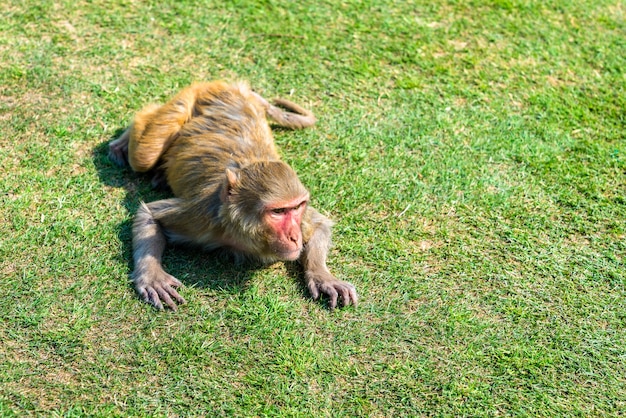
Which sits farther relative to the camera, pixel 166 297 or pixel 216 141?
pixel 216 141

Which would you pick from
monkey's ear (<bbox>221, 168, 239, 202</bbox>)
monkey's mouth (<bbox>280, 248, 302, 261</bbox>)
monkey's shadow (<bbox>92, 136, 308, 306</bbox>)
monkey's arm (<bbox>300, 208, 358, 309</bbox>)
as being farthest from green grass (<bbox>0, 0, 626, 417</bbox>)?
monkey's ear (<bbox>221, 168, 239, 202</bbox>)

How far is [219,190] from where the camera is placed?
5.38m

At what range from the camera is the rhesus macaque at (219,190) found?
5.03 metres

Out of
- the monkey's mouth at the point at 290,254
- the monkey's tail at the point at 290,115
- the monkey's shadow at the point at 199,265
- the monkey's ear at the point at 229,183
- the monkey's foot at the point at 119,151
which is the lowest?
the monkey's shadow at the point at 199,265

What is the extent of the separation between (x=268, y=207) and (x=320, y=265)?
0.72m

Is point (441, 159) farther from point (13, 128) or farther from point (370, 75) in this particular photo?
point (13, 128)

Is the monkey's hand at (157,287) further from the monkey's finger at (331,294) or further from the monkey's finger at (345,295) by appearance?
the monkey's finger at (345,295)

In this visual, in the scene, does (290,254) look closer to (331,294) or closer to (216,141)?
(331,294)

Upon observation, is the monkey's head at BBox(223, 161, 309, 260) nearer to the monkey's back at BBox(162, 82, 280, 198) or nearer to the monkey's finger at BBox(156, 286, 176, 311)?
the monkey's back at BBox(162, 82, 280, 198)

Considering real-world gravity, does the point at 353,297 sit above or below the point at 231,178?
below

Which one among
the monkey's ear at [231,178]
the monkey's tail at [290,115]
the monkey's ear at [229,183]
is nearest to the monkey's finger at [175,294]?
the monkey's ear at [229,183]

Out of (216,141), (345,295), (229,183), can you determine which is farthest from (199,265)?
(345,295)

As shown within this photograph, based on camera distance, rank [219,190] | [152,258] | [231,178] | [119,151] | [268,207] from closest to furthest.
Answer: [268,207] < [231,178] < [152,258] < [219,190] < [119,151]

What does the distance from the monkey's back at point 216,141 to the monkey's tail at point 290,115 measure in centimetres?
27
